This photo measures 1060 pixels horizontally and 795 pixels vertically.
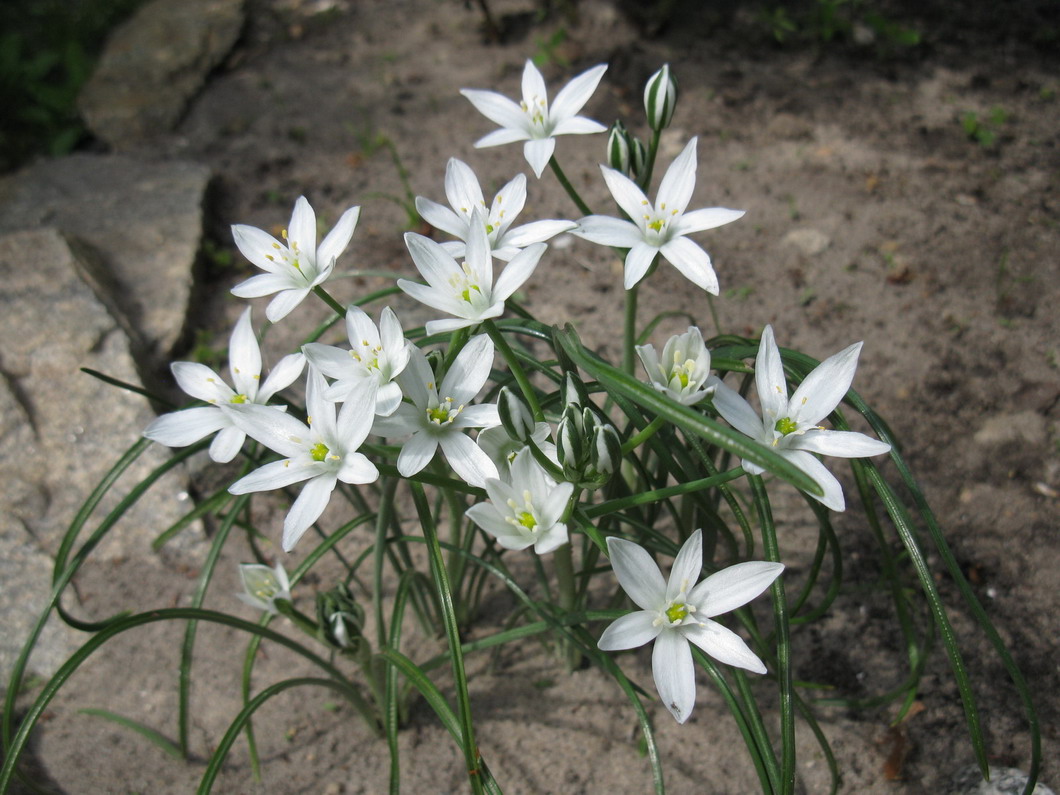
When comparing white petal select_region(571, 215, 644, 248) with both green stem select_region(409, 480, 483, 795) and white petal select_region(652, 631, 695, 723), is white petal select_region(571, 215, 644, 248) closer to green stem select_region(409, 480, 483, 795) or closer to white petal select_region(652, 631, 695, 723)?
green stem select_region(409, 480, 483, 795)

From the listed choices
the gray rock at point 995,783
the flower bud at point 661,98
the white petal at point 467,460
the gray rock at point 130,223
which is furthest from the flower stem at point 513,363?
the gray rock at point 130,223

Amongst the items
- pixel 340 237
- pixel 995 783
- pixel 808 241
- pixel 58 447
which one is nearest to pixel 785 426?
pixel 340 237

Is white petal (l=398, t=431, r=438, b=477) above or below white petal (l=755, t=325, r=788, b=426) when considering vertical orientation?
below

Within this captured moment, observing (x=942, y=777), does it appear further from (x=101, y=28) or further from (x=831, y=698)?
(x=101, y=28)

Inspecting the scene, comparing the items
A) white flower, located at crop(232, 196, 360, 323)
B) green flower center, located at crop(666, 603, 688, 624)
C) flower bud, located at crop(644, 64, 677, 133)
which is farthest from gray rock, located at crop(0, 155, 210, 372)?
green flower center, located at crop(666, 603, 688, 624)

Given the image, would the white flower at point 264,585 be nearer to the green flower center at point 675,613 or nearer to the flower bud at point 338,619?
the flower bud at point 338,619

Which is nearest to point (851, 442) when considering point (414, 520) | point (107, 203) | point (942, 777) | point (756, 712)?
point (756, 712)
